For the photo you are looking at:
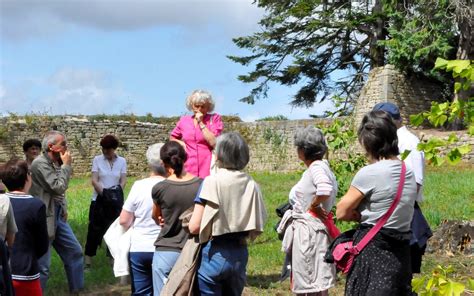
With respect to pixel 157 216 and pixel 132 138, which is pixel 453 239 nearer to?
pixel 157 216

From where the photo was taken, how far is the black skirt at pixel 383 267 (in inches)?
152

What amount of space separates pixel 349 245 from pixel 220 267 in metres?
0.83

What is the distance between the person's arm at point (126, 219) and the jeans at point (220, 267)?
1.01 meters

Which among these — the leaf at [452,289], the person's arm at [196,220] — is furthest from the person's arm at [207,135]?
the leaf at [452,289]

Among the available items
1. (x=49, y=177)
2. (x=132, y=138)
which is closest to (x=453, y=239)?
(x=49, y=177)

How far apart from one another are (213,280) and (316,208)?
1167 mm

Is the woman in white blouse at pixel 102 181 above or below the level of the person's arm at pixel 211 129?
below

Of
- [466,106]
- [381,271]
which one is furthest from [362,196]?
[466,106]

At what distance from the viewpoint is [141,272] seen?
5113 millimetres

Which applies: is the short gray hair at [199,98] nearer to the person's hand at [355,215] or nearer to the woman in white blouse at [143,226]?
the woman in white blouse at [143,226]

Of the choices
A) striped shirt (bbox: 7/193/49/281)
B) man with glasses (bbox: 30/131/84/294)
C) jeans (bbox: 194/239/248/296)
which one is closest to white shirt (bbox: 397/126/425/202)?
jeans (bbox: 194/239/248/296)

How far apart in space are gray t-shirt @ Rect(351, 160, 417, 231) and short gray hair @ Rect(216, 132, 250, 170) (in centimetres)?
84

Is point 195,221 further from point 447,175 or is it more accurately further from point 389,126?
point 447,175

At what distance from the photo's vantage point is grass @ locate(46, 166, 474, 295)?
7008mm
